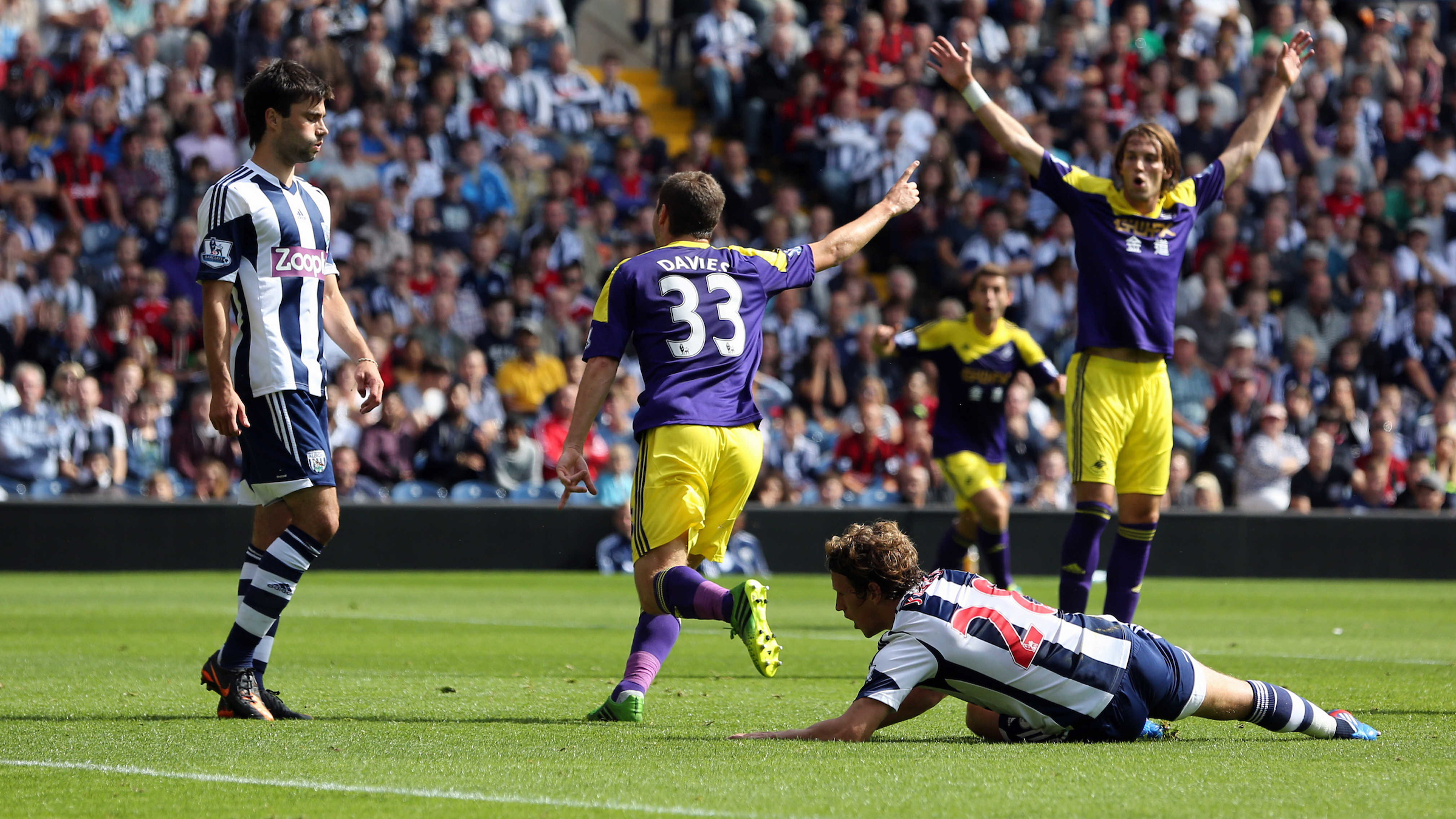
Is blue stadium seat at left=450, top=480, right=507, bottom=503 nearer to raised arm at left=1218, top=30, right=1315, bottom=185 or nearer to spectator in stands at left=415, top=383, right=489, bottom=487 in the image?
spectator in stands at left=415, top=383, right=489, bottom=487

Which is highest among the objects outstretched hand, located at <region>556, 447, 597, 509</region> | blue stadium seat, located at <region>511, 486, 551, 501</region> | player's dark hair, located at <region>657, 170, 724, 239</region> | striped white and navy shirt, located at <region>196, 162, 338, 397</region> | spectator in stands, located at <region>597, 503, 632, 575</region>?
player's dark hair, located at <region>657, 170, 724, 239</region>

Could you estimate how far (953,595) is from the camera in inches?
214

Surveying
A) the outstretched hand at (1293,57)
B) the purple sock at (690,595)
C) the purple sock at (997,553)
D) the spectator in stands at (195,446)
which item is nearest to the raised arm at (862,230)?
the purple sock at (690,595)

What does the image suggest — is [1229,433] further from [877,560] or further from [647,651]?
[877,560]

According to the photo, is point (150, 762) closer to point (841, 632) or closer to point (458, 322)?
point (841, 632)

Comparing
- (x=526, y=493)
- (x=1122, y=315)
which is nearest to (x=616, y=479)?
(x=526, y=493)

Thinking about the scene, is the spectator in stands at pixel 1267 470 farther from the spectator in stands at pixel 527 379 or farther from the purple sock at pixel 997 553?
the spectator in stands at pixel 527 379

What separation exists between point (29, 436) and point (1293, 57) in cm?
1182

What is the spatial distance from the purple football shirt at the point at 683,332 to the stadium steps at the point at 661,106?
629 inches

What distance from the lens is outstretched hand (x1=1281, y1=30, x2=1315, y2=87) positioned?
878cm

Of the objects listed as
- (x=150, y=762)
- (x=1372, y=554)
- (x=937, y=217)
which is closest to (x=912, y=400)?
(x=937, y=217)

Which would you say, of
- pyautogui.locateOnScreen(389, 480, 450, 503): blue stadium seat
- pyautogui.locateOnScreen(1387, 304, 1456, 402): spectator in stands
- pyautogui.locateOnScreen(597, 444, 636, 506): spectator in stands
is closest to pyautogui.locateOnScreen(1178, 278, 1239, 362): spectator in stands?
pyautogui.locateOnScreen(1387, 304, 1456, 402): spectator in stands

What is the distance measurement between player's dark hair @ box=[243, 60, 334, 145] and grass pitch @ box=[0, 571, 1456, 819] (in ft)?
7.30

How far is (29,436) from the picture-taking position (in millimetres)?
15961
